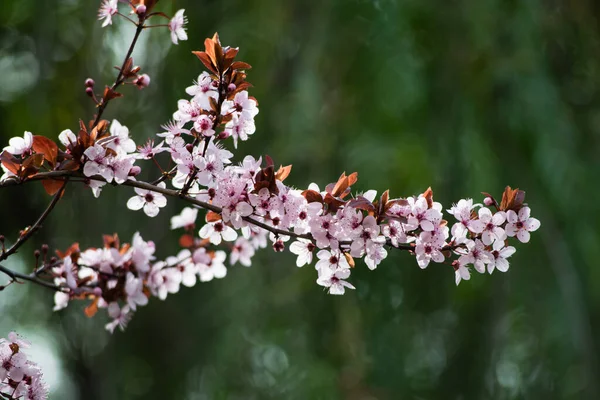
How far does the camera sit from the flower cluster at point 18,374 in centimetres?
106

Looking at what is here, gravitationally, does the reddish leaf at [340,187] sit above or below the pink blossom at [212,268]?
below

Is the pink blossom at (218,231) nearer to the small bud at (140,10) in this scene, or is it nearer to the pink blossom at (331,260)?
the pink blossom at (331,260)

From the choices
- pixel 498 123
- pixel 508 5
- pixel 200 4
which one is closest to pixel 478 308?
pixel 498 123

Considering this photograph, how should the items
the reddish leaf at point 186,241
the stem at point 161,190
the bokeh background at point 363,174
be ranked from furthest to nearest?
the bokeh background at point 363,174 → the reddish leaf at point 186,241 → the stem at point 161,190

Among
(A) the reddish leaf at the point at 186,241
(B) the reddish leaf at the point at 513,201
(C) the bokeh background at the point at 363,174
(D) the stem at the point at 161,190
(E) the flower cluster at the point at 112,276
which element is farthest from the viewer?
(C) the bokeh background at the point at 363,174

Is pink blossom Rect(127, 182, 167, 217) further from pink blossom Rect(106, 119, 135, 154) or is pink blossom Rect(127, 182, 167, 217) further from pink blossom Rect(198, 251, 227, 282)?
pink blossom Rect(198, 251, 227, 282)

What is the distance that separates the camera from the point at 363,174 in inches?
99.6

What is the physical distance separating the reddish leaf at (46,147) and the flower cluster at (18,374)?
0.92 feet

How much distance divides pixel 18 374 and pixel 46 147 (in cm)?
34

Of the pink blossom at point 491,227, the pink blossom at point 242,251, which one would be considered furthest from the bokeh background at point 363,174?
the pink blossom at point 491,227

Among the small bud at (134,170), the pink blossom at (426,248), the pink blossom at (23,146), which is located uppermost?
the pink blossom at (23,146)

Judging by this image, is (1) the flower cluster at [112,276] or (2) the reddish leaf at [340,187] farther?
(1) the flower cluster at [112,276]

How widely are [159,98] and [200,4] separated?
1.41 ft

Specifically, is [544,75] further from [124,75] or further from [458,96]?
[124,75]
